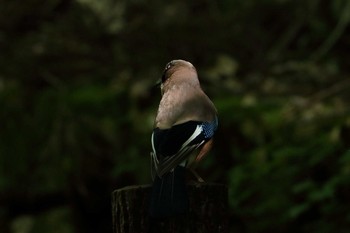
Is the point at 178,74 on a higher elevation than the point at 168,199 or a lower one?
higher

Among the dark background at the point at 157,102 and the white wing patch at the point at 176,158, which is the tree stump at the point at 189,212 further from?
the dark background at the point at 157,102

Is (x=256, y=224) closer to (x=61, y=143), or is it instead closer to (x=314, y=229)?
(x=314, y=229)

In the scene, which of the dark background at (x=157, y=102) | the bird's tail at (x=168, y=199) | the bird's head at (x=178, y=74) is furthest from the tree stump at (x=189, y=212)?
the dark background at (x=157, y=102)

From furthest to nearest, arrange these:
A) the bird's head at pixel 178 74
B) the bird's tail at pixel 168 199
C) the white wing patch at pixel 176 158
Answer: the bird's head at pixel 178 74 < the white wing patch at pixel 176 158 < the bird's tail at pixel 168 199

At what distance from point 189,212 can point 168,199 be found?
15cm

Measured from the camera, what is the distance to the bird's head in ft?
13.1

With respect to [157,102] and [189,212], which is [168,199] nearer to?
[189,212]

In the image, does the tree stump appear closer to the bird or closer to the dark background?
the bird

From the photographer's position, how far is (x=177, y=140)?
11.7ft

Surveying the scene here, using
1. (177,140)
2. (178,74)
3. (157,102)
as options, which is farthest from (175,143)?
(157,102)

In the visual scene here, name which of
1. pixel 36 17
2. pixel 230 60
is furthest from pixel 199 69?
pixel 36 17

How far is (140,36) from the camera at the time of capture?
30.7 ft

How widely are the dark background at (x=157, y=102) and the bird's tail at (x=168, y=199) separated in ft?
10.5

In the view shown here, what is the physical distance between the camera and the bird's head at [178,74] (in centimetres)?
400
